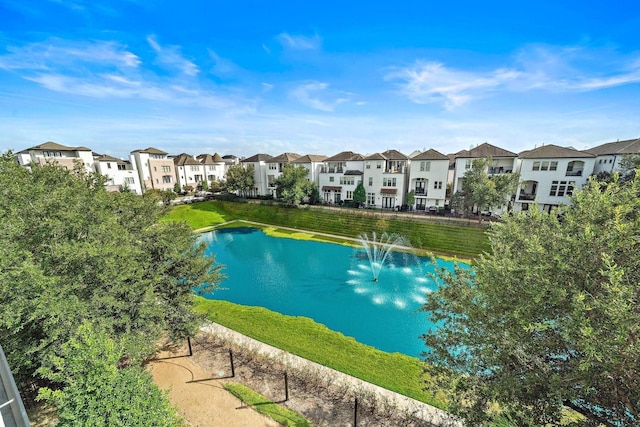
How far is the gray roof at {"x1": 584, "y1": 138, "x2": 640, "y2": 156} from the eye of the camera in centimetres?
2518

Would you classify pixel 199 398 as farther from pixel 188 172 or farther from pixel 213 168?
pixel 213 168

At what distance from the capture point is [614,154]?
85.0ft

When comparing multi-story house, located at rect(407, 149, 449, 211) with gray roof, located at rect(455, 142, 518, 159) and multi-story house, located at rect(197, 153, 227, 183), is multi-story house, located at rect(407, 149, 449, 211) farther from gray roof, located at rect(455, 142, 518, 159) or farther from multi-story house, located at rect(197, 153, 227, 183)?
multi-story house, located at rect(197, 153, 227, 183)

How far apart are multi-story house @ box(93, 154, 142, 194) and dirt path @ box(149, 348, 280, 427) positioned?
37221mm

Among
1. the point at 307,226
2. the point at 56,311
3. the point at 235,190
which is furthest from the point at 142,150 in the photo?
the point at 56,311

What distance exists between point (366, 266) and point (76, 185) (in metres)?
20.4

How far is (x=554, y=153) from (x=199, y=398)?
37510 mm

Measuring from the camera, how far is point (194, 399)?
9.65 meters

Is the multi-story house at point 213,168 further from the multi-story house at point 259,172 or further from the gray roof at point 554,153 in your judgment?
the gray roof at point 554,153

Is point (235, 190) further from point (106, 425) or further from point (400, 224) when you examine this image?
point (106, 425)

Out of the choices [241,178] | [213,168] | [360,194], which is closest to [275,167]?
[241,178]

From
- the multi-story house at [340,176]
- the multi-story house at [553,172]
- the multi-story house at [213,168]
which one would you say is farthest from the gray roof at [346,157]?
the multi-story house at [213,168]

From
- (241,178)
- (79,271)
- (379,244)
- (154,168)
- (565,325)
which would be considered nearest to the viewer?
(565,325)

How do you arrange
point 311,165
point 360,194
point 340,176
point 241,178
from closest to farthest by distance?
point 360,194
point 340,176
point 311,165
point 241,178
